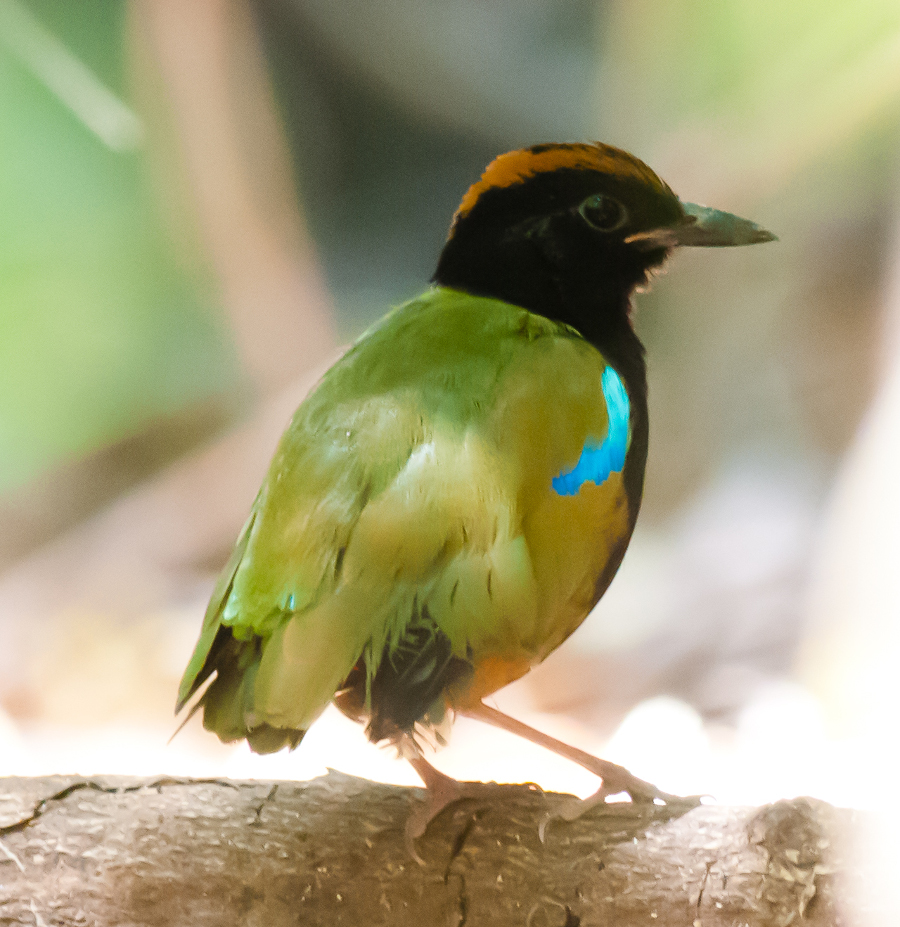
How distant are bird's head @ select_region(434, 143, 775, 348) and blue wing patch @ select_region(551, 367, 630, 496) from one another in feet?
0.46

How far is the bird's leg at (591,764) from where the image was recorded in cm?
128

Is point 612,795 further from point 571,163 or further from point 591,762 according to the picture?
point 571,163

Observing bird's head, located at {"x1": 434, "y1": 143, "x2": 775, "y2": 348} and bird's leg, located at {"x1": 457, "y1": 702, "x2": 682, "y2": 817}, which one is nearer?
bird's leg, located at {"x1": 457, "y1": 702, "x2": 682, "y2": 817}

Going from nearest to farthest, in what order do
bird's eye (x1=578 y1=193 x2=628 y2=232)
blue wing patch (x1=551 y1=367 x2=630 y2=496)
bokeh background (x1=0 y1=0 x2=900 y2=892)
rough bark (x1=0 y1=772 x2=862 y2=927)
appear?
1. rough bark (x1=0 y1=772 x2=862 y2=927)
2. blue wing patch (x1=551 y1=367 x2=630 y2=496)
3. bird's eye (x1=578 y1=193 x2=628 y2=232)
4. bokeh background (x1=0 y1=0 x2=900 y2=892)

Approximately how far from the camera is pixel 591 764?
1390 mm

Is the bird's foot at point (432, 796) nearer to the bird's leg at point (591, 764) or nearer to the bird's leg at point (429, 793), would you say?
the bird's leg at point (429, 793)

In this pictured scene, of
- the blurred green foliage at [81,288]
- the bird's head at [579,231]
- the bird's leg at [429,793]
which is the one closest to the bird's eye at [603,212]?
the bird's head at [579,231]

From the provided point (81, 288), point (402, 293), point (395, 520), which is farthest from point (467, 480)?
point (81, 288)

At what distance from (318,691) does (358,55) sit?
1293 millimetres

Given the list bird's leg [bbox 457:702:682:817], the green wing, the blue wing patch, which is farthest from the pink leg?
the blue wing patch

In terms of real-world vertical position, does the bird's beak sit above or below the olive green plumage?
above

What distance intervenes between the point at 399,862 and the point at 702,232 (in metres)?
1.21

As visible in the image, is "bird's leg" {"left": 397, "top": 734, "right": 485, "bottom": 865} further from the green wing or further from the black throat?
the black throat

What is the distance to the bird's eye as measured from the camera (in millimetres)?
1451
